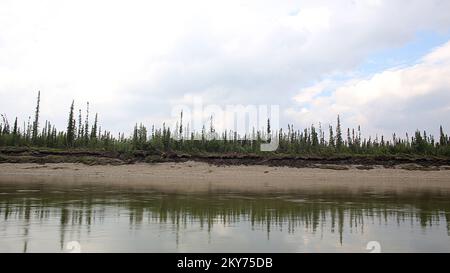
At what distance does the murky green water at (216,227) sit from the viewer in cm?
789

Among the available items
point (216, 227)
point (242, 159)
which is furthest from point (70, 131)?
point (216, 227)

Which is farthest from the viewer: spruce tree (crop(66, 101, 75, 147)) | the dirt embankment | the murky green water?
spruce tree (crop(66, 101, 75, 147))

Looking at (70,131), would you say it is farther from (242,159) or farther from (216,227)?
(216,227)

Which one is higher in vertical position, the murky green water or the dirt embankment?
the dirt embankment

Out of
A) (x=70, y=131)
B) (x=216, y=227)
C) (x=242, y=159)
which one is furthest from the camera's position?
(x=70, y=131)

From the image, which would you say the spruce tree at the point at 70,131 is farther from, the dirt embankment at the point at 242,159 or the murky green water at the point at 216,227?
the murky green water at the point at 216,227

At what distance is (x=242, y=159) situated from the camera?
44219 millimetres

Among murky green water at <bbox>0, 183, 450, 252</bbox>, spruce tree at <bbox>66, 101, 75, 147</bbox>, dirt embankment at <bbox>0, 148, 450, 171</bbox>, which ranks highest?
spruce tree at <bbox>66, 101, 75, 147</bbox>

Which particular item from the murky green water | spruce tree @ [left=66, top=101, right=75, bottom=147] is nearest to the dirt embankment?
spruce tree @ [left=66, top=101, right=75, bottom=147]

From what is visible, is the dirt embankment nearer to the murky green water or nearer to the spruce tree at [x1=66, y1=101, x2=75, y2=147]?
the spruce tree at [x1=66, y1=101, x2=75, y2=147]

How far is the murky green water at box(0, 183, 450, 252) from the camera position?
7.89m

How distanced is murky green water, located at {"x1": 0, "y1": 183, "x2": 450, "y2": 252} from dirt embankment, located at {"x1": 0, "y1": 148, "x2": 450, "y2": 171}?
2821 cm

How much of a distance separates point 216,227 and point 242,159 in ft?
112
